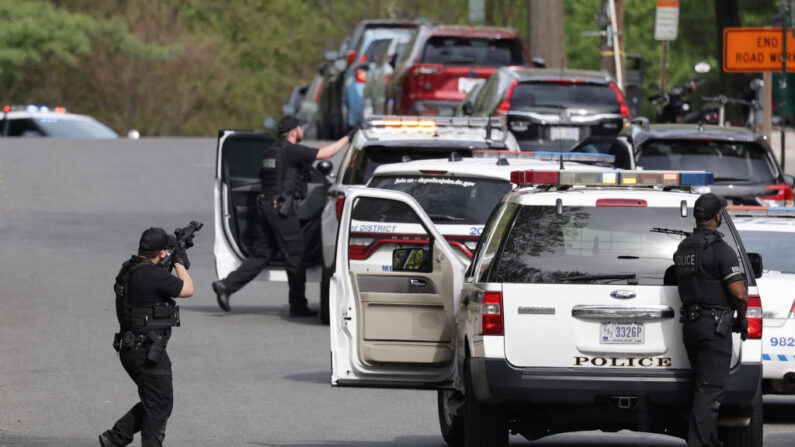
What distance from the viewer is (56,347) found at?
15203mm

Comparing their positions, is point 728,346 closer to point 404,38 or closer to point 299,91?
point 404,38

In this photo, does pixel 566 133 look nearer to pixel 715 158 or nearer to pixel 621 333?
pixel 715 158

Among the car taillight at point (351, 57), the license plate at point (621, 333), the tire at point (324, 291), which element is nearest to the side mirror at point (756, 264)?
the license plate at point (621, 333)

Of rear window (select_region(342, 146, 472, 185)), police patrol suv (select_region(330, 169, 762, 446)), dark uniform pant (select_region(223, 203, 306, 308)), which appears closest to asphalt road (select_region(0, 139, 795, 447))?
dark uniform pant (select_region(223, 203, 306, 308))

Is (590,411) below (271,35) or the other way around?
the other way around

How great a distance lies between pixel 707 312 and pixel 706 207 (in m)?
0.54

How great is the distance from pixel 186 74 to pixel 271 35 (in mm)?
12212

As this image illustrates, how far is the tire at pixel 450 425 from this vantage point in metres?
10.5

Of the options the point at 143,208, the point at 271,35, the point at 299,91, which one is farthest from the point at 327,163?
the point at 271,35

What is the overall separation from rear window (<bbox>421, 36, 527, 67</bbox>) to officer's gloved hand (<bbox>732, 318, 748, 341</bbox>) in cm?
1609

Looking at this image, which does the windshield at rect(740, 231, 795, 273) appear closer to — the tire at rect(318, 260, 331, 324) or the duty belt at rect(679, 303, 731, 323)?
the duty belt at rect(679, 303, 731, 323)

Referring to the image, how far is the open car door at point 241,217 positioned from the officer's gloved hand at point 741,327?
9.07 m

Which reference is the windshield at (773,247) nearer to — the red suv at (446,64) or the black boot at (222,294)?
the black boot at (222,294)

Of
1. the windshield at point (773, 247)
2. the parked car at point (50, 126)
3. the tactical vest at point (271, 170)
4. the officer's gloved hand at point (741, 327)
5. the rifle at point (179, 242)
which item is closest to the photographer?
the officer's gloved hand at point (741, 327)
